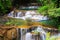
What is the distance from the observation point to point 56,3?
14328mm

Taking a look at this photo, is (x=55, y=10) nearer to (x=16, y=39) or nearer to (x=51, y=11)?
(x=51, y=11)

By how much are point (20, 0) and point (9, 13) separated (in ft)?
16.8

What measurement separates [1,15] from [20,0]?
626 cm

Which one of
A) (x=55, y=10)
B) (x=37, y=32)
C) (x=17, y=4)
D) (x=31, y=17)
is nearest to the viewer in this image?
(x=37, y=32)

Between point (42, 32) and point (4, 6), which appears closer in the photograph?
point (42, 32)

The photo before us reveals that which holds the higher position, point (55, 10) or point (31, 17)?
point (55, 10)

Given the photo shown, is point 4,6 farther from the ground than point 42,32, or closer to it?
farther from the ground

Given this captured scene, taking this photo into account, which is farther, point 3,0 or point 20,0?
point 20,0

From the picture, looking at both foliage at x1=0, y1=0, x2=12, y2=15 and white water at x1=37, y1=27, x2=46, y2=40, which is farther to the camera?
foliage at x1=0, y1=0, x2=12, y2=15

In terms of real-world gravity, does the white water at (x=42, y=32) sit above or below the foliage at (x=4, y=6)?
below

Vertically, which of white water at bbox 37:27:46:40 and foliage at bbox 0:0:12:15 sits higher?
foliage at bbox 0:0:12:15

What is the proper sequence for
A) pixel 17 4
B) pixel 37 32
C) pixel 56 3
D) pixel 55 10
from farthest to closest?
1. pixel 17 4
2. pixel 56 3
3. pixel 55 10
4. pixel 37 32

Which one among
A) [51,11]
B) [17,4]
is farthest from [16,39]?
[17,4]

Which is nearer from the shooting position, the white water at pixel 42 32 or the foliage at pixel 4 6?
the white water at pixel 42 32
